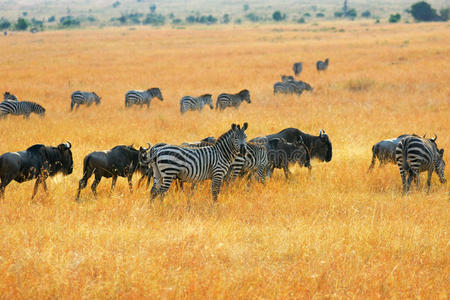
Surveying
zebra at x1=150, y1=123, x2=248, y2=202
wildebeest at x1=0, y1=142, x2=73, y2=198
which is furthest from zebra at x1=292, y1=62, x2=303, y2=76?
wildebeest at x1=0, y1=142, x2=73, y2=198

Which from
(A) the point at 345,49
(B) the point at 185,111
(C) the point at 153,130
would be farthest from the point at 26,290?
(A) the point at 345,49


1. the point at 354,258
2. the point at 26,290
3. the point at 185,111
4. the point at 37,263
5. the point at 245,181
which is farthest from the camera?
the point at 185,111

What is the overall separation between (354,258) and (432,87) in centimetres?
1833

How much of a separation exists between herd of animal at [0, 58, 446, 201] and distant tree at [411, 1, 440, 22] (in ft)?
277

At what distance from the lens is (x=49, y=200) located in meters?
8.08

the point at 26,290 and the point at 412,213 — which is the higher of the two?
the point at 26,290

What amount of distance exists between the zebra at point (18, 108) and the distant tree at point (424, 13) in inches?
3274

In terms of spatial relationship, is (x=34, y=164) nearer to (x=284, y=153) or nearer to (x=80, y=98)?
(x=284, y=153)

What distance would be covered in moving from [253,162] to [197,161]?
1812 mm

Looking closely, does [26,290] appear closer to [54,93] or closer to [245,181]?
[245,181]

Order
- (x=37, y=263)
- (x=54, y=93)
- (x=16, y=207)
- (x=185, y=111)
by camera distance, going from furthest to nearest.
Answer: (x=54, y=93) < (x=185, y=111) < (x=16, y=207) < (x=37, y=263)

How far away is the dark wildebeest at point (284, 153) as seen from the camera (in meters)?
9.95

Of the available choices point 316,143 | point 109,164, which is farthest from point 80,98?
point 316,143

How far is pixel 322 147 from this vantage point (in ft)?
35.2
